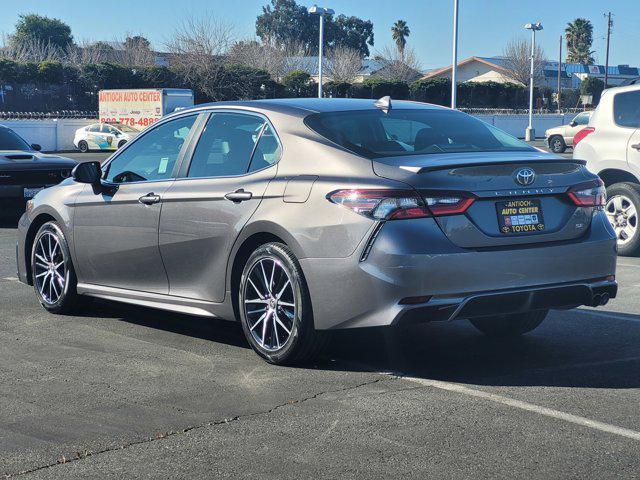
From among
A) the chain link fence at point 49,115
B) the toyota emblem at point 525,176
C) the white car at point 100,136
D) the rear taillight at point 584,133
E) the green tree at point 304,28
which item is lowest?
the white car at point 100,136

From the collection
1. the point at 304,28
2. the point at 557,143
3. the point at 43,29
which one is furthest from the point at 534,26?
the point at 304,28

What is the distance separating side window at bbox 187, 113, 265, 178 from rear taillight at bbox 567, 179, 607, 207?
78.1 inches

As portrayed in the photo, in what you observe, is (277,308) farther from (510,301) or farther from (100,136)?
(100,136)

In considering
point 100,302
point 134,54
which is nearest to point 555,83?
point 134,54

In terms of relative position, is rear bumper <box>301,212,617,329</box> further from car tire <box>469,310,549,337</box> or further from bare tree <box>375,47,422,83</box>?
bare tree <box>375,47,422,83</box>

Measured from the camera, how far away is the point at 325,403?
5164mm

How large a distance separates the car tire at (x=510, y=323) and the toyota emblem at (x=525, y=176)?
136 cm

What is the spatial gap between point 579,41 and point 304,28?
121ft

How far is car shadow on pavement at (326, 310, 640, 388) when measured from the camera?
568 centimetres

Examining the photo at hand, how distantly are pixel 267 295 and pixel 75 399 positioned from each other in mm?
1292

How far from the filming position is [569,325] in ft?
23.6

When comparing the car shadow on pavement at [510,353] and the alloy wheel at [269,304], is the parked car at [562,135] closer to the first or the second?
the car shadow on pavement at [510,353]

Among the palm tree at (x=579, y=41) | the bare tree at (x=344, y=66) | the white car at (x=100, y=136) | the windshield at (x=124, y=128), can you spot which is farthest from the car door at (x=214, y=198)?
the palm tree at (x=579, y=41)

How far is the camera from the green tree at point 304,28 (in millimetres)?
130250
